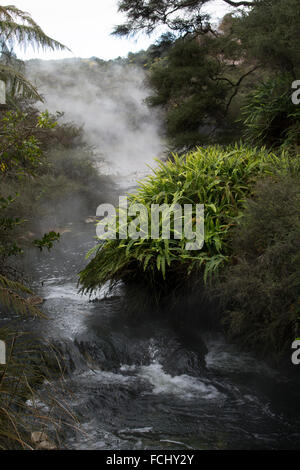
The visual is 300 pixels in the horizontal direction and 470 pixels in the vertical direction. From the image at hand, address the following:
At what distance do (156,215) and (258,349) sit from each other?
1838 mm

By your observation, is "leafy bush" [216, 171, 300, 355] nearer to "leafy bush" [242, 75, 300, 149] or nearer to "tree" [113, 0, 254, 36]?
"leafy bush" [242, 75, 300, 149]

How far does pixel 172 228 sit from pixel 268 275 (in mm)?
1524

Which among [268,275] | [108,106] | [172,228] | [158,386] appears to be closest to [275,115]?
[172,228]

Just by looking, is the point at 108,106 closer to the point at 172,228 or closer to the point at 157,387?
the point at 172,228

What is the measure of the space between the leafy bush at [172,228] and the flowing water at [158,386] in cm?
48

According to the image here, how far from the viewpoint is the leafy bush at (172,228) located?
4.53m

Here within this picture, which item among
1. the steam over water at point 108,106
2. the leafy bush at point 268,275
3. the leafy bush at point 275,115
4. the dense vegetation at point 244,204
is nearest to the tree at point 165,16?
the dense vegetation at point 244,204

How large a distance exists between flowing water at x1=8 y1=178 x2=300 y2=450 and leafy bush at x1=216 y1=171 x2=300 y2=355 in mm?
347

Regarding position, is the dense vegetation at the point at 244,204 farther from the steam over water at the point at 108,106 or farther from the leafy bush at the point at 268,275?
the steam over water at the point at 108,106

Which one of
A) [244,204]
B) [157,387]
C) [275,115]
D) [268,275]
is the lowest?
[157,387]

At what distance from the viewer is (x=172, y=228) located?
15.7 ft

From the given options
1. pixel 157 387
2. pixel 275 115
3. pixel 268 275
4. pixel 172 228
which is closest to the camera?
pixel 268 275

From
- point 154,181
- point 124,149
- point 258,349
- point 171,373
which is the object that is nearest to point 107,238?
point 154,181
